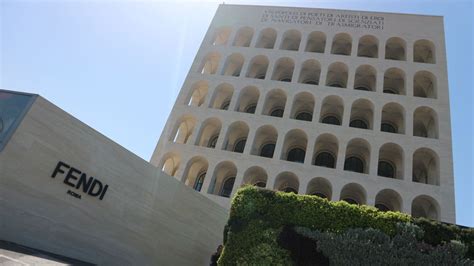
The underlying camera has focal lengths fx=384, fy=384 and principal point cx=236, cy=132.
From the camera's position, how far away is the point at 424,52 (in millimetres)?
35156

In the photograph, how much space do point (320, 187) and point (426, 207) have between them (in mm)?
Answer: 7574

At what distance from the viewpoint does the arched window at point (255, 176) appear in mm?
28578

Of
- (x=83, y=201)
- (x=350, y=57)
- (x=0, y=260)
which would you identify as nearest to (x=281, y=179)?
(x=350, y=57)

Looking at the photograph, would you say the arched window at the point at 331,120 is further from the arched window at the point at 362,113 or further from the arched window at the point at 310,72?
the arched window at the point at 310,72

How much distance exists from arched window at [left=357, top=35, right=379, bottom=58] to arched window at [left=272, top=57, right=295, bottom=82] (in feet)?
22.2

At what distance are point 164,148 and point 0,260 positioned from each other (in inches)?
822

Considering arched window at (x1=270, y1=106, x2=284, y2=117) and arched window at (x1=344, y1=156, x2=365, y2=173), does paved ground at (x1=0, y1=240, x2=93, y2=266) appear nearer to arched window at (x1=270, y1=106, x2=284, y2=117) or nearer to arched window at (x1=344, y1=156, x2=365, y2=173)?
arched window at (x1=344, y1=156, x2=365, y2=173)

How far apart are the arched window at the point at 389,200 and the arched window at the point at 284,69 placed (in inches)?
535

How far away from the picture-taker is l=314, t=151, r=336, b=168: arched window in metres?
31.3

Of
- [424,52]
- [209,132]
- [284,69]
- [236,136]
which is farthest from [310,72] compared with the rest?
[209,132]

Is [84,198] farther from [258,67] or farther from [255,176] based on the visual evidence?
[258,67]

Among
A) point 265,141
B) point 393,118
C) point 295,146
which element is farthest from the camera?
point 265,141

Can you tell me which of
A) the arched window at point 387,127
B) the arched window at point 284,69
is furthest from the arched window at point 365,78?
Answer: the arched window at point 284,69

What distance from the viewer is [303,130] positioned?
97.6 ft
